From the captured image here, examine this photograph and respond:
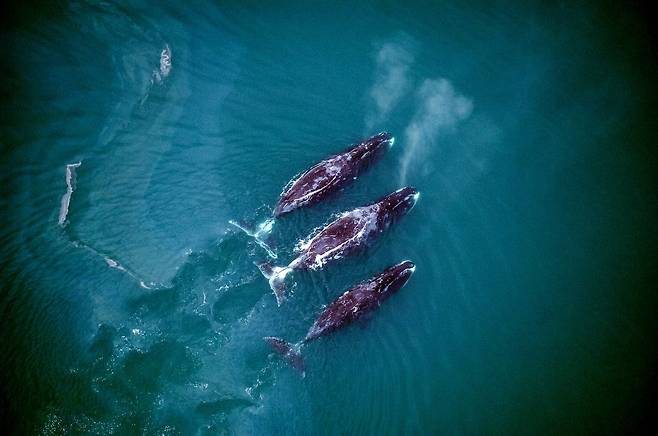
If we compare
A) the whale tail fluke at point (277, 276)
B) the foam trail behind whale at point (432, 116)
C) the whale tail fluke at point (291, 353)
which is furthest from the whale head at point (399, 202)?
the whale tail fluke at point (291, 353)

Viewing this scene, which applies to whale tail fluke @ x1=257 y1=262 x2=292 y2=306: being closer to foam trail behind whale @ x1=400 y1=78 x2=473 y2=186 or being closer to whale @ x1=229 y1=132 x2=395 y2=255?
whale @ x1=229 y1=132 x2=395 y2=255

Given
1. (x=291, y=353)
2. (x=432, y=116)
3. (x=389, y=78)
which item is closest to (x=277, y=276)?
(x=291, y=353)

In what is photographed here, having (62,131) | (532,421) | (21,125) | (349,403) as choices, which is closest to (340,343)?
(349,403)

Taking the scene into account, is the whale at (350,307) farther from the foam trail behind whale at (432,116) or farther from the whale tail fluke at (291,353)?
the foam trail behind whale at (432,116)

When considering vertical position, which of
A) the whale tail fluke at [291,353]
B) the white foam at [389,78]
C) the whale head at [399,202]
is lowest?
the whale tail fluke at [291,353]

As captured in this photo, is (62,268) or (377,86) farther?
(377,86)

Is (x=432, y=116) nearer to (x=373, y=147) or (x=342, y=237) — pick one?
(x=373, y=147)

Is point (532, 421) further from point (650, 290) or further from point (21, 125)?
point (21, 125)
